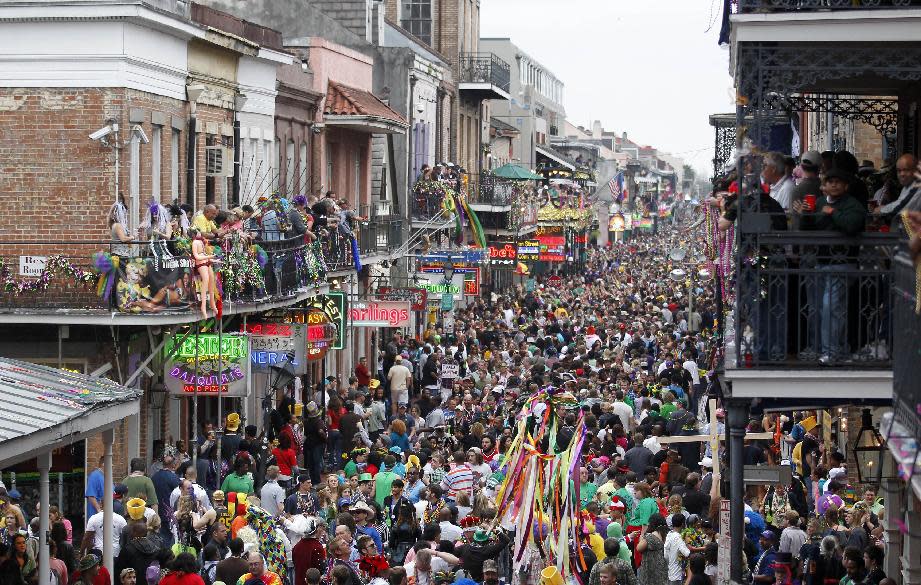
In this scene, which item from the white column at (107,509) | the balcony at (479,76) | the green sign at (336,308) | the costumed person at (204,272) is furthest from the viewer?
the balcony at (479,76)

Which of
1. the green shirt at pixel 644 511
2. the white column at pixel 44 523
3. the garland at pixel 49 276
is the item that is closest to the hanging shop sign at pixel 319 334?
the garland at pixel 49 276

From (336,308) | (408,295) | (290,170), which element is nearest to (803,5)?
(336,308)

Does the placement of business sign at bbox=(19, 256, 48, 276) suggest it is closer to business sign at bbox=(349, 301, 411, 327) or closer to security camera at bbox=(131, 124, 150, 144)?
security camera at bbox=(131, 124, 150, 144)

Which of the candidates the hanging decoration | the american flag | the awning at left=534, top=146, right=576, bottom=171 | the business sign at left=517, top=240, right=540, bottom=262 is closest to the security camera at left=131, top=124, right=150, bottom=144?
the hanging decoration

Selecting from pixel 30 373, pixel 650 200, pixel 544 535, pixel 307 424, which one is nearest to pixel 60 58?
pixel 307 424

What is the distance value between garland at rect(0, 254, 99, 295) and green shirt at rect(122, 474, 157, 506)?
14.4 feet

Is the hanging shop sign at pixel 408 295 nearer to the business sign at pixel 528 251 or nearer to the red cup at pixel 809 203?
the business sign at pixel 528 251

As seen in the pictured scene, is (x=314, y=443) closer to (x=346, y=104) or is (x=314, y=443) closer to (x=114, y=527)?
(x=114, y=527)

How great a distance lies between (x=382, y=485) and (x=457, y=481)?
2.95ft

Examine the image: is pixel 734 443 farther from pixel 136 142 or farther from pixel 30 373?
pixel 136 142

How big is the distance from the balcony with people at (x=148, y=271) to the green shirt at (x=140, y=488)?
3.66 metres

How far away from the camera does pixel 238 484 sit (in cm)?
1897

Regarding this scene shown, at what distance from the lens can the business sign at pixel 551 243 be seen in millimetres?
59062

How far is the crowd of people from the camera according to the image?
1517 cm
